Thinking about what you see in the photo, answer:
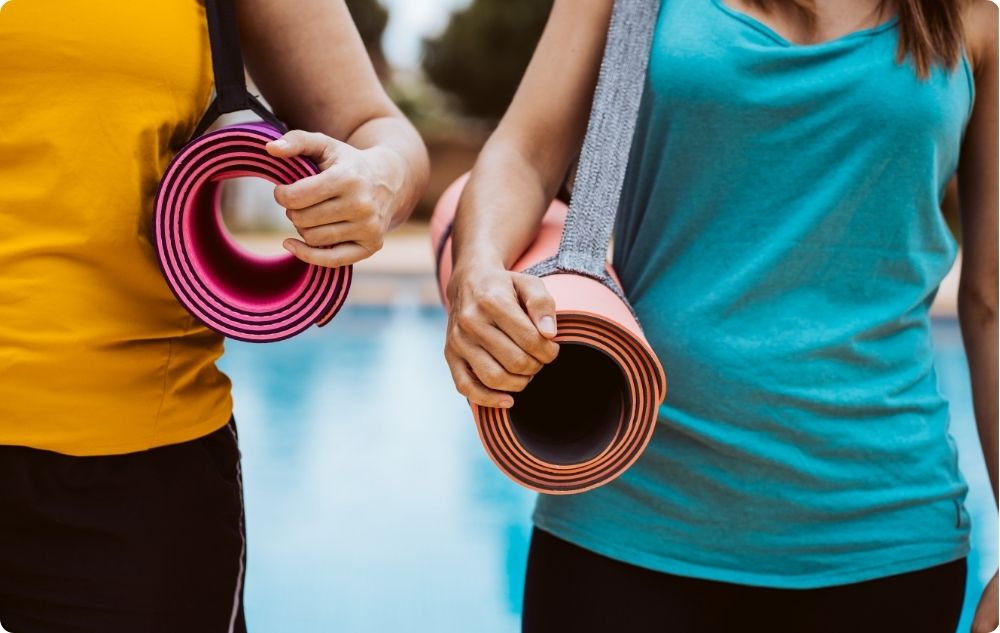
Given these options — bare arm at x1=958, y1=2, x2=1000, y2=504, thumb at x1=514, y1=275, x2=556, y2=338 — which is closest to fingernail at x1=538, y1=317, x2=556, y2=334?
thumb at x1=514, y1=275, x2=556, y2=338

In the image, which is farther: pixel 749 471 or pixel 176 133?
pixel 749 471

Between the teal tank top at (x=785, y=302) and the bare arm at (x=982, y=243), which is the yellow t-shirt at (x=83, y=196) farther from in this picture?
the bare arm at (x=982, y=243)

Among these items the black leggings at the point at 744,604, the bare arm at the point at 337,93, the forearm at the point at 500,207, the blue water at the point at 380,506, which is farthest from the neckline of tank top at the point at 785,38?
the blue water at the point at 380,506

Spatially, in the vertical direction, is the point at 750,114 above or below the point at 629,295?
above

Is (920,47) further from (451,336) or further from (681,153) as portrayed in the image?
(451,336)

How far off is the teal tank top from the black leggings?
0.8 inches

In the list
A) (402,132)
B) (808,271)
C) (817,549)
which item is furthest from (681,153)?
(817,549)

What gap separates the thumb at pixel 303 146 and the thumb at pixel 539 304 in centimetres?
23

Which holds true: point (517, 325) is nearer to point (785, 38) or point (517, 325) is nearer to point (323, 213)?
point (323, 213)

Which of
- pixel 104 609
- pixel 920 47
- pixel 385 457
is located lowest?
pixel 385 457

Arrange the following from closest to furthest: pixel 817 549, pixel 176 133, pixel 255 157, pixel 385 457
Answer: pixel 255 157 < pixel 176 133 < pixel 817 549 < pixel 385 457

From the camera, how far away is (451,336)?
102cm

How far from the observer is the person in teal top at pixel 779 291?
3.85 ft

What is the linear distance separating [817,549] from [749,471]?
0.39 feet
